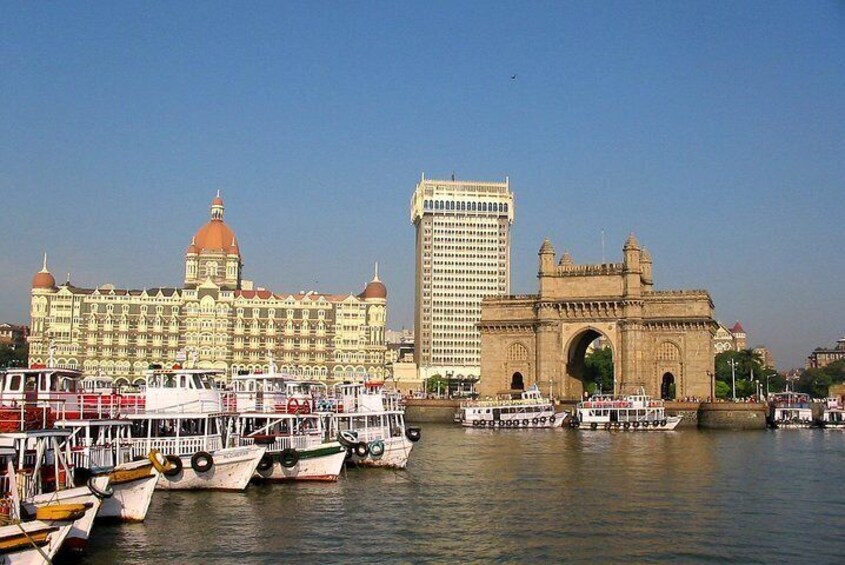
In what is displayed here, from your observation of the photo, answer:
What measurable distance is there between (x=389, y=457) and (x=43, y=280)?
106655 millimetres

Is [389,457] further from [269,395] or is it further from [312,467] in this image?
[312,467]

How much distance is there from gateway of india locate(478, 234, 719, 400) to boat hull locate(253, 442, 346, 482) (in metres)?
62.0

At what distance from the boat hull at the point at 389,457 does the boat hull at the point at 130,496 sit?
59.4ft

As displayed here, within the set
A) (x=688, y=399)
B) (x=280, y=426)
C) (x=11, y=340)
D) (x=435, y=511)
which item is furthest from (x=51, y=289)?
(x=435, y=511)

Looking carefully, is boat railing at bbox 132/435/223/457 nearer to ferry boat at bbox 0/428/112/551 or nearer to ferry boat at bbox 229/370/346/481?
ferry boat at bbox 229/370/346/481

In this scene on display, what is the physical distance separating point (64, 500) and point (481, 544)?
40.0 ft

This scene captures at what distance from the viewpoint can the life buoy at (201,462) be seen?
37312 mm

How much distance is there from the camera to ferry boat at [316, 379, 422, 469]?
48.2 meters

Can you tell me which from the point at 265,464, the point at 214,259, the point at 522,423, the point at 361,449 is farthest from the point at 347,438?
the point at 214,259

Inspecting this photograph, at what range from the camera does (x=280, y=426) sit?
4516 cm

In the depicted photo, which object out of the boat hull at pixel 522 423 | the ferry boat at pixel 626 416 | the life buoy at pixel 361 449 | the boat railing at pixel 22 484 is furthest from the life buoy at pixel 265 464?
the ferry boat at pixel 626 416

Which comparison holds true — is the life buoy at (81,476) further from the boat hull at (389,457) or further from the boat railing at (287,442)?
the boat hull at (389,457)

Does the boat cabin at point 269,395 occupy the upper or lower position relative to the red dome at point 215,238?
lower

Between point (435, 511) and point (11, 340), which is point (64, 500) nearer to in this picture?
point (435, 511)
